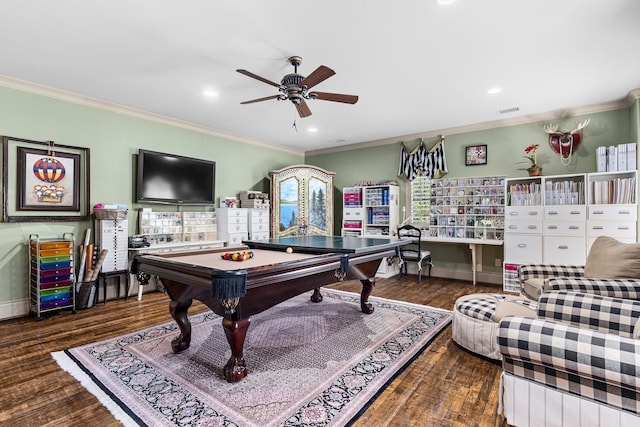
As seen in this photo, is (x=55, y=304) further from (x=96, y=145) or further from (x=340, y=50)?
(x=340, y=50)

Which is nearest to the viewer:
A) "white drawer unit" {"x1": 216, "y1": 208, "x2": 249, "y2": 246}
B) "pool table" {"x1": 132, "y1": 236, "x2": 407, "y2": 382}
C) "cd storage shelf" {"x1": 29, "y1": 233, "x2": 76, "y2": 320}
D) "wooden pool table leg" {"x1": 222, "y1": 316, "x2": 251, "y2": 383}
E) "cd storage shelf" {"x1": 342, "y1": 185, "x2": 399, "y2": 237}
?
"pool table" {"x1": 132, "y1": 236, "x2": 407, "y2": 382}

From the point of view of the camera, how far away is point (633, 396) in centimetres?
Result: 130

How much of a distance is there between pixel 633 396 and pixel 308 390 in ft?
5.26

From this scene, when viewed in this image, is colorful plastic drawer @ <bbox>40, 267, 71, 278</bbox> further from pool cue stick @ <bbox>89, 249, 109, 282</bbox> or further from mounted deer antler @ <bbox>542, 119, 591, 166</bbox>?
mounted deer antler @ <bbox>542, 119, 591, 166</bbox>

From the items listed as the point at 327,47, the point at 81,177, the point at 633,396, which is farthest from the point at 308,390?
the point at 81,177

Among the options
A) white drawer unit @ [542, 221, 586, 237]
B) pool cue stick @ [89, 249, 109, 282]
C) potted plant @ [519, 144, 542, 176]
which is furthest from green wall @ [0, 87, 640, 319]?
white drawer unit @ [542, 221, 586, 237]

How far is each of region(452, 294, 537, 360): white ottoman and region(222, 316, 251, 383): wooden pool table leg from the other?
1.77m

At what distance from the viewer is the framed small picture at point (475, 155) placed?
5371 mm

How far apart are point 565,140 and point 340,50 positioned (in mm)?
3777

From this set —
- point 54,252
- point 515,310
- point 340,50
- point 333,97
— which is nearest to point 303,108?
point 333,97

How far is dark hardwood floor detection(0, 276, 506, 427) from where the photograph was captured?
1.80 metres

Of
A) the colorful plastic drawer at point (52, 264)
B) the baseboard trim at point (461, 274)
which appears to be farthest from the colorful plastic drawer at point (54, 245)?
the baseboard trim at point (461, 274)

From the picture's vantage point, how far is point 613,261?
2.20m

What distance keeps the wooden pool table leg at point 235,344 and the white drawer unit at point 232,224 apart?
11.3 feet
